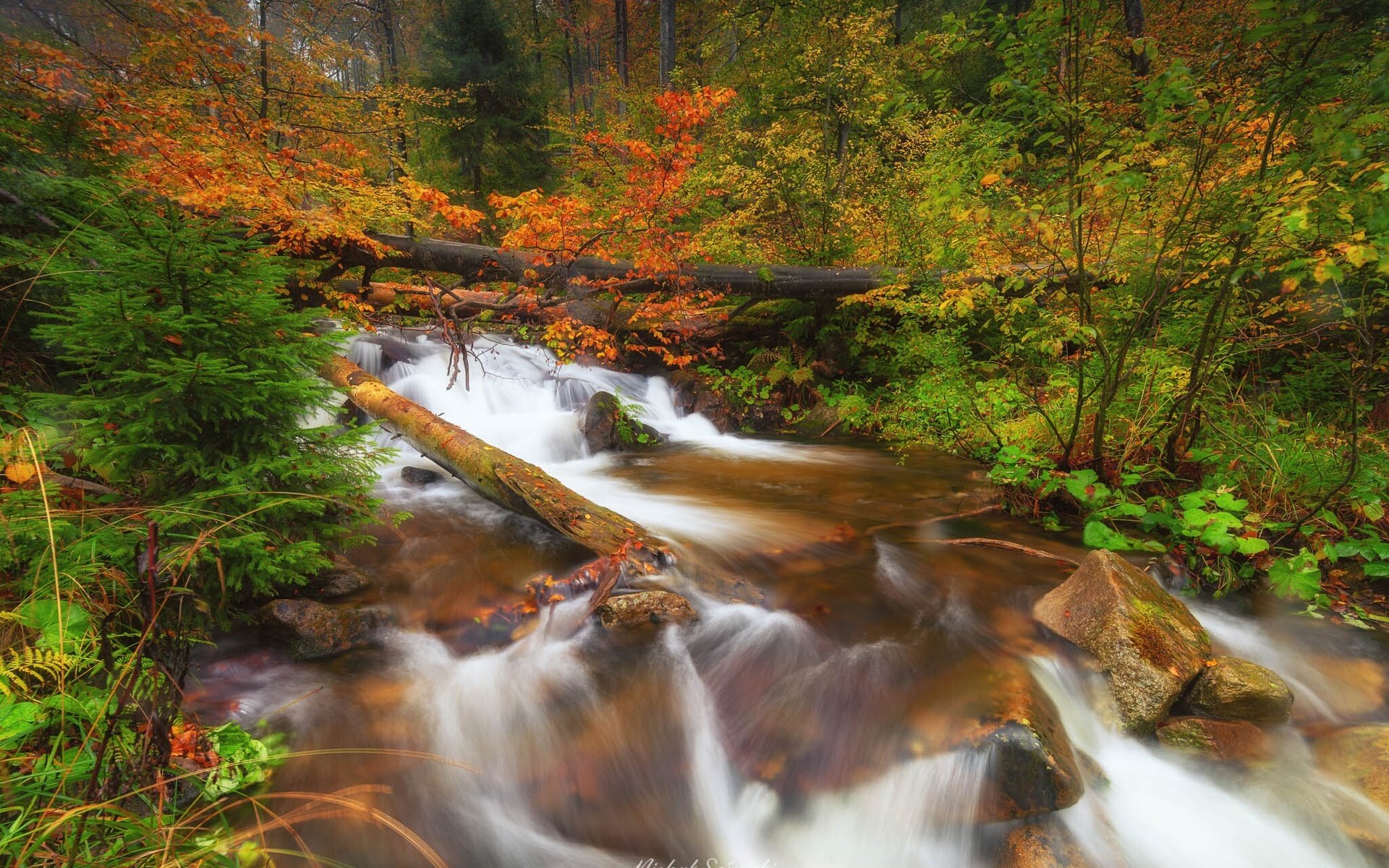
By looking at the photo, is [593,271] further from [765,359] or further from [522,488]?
[522,488]

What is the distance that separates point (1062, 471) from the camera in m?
5.02

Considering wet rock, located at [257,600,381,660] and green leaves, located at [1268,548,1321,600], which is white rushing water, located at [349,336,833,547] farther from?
green leaves, located at [1268,548,1321,600]

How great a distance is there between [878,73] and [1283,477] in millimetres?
9591

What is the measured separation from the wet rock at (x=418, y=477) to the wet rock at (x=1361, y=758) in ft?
22.7

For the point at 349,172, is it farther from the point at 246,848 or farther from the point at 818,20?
the point at 818,20

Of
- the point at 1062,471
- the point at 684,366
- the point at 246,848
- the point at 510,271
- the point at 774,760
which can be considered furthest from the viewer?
the point at 684,366

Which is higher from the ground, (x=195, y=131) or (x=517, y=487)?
(x=195, y=131)

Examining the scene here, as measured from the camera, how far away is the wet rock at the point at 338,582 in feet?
12.2

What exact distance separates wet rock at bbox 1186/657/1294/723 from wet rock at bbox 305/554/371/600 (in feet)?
17.1

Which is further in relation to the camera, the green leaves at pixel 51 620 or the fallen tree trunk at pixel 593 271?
the fallen tree trunk at pixel 593 271

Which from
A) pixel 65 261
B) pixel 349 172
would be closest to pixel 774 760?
pixel 65 261

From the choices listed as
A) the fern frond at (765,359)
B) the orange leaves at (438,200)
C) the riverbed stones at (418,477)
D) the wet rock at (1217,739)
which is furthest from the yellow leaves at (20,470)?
the fern frond at (765,359)

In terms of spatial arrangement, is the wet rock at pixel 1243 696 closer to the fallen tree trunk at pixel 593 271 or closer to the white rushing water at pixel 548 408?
the white rushing water at pixel 548 408

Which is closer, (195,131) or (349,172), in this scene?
(195,131)
